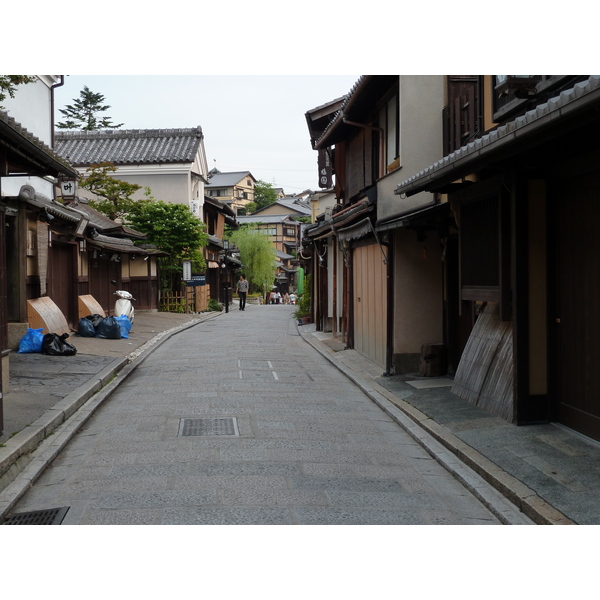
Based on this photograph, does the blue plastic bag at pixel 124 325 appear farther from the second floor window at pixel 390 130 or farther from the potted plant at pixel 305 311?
the potted plant at pixel 305 311

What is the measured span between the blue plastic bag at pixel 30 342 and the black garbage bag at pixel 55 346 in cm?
13

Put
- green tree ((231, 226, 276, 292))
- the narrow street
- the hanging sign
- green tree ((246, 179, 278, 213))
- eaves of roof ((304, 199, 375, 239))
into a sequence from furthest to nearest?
green tree ((246, 179, 278, 213))
green tree ((231, 226, 276, 292))
the hanging sign
eaves of roof ((304, 199, 375, 239))
the narrow street

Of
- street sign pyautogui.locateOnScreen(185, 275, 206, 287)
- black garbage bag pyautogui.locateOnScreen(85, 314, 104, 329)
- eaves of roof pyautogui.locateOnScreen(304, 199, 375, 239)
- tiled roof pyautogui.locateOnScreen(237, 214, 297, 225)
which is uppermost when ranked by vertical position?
tiled roof pyautogui.locateOnScreen(237, 214, 297, 225)

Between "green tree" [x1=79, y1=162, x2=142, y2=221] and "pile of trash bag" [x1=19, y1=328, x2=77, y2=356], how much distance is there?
58.0 ft

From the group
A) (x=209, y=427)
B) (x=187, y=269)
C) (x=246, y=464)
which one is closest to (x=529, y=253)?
(x=246, y=464)

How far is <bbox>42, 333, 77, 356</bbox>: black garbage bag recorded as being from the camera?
14.3 metres

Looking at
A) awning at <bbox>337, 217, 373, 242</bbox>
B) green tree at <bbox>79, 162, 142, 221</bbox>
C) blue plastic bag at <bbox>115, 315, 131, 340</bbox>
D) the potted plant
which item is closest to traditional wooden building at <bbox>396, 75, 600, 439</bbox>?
awning at <bbox>337, 217, 373, 242</bbox>

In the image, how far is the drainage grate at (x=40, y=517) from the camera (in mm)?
5457

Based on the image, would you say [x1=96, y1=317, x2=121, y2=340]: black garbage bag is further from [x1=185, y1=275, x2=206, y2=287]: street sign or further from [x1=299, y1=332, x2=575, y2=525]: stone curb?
[x1=185, y1=275, x2=206, y2=287]: street sign

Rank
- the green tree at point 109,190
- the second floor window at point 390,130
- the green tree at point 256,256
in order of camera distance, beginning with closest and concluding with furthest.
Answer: the second floor window at point 390,130 → the green tree at point 109,190 → the green tree at point 256,256

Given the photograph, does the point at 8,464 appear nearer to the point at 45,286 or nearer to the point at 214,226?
the point at 45,286

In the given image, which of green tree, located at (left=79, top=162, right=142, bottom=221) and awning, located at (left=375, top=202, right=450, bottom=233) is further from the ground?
green tree, located at (left=79, top=162, right=142, bottom=221)

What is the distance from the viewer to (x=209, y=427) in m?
8.80

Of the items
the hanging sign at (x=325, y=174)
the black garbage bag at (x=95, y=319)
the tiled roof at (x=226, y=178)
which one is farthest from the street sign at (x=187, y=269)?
the tiled roof at (x=226, y=178)
